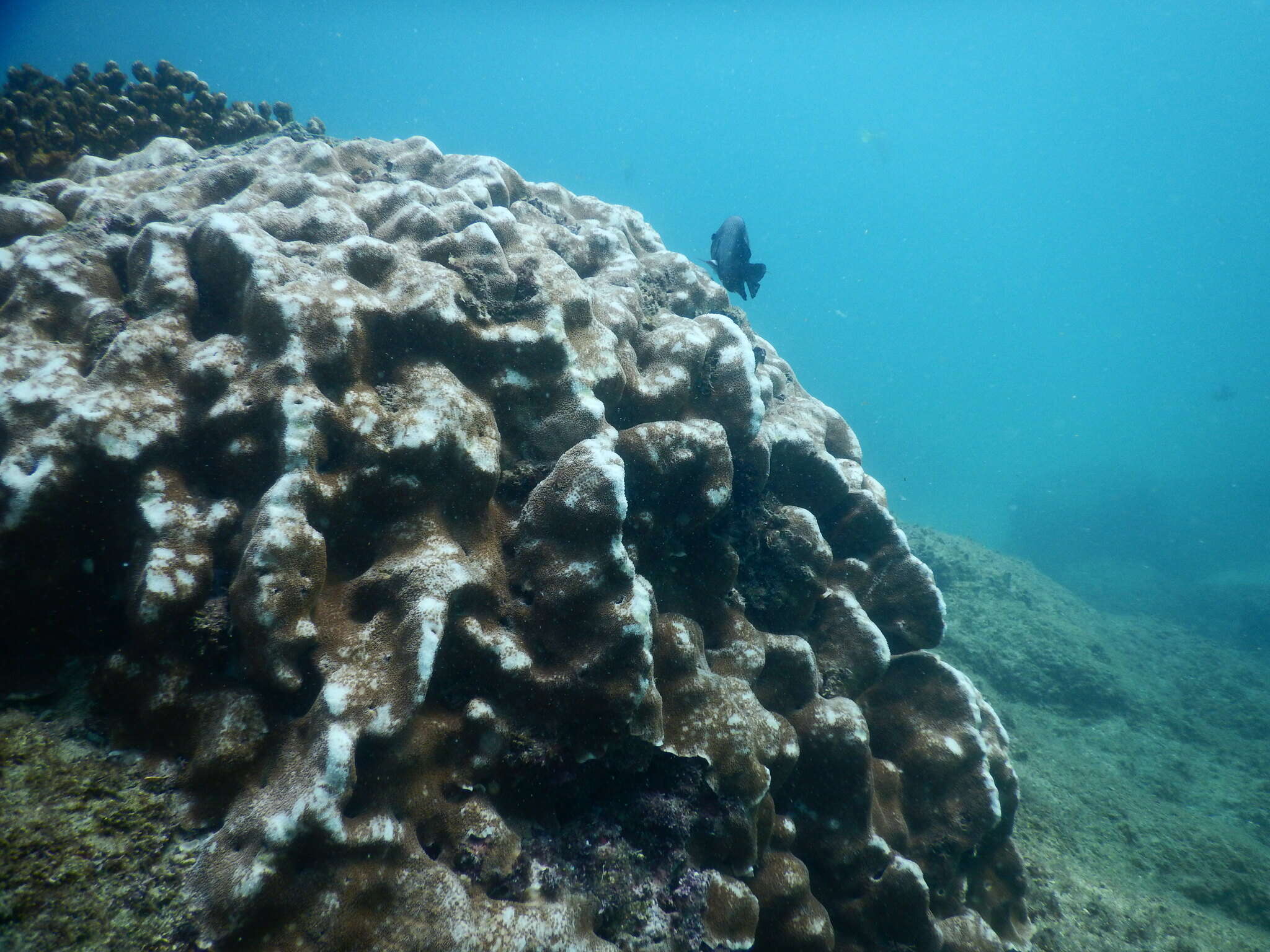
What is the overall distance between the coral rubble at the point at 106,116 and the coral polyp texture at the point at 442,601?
296 cm

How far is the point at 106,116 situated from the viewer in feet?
25.6

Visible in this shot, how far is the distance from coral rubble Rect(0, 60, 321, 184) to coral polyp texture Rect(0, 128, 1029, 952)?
2959 mm

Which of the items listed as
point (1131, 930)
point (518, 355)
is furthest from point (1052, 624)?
point (518, 355)

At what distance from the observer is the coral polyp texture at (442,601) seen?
2854mm

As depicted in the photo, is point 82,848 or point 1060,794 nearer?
point 82,848

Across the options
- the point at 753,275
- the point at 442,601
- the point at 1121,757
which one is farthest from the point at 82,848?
the point at 1121,757

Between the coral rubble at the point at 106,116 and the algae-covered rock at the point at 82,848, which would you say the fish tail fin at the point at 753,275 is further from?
the coral rubble at the point at 106,116

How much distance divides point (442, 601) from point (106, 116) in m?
9.89

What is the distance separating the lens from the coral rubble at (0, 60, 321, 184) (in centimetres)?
670

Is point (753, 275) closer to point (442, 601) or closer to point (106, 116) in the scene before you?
point (442, 601)

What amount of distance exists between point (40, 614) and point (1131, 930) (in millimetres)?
10552

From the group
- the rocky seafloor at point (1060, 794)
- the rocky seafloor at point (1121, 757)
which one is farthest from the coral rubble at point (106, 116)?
the rocky seafloor at point (1121, 757)

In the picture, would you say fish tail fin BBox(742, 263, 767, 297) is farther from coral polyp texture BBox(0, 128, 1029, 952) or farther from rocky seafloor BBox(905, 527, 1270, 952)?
rocky seafloor BBox(905, 527, 1270, 952)

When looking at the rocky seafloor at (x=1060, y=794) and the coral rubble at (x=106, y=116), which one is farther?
the coral rubble at (x=106, y=116)
